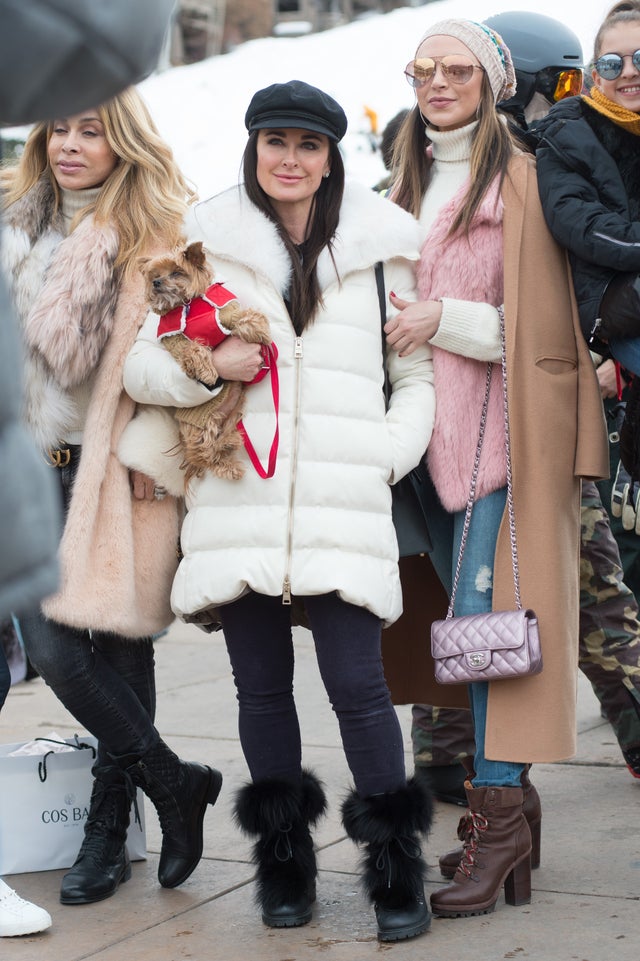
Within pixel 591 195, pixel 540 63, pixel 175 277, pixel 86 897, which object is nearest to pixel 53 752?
pixel 86 897

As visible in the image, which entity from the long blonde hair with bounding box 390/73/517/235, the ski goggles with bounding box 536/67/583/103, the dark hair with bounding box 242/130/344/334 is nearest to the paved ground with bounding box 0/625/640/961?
the dark hair with bounding box 242/130/344/334

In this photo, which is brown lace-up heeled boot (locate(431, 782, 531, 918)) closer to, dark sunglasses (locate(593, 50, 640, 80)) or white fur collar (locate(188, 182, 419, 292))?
white fur collar (locate(188, 182, 419, 292))

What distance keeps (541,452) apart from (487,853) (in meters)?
1.00

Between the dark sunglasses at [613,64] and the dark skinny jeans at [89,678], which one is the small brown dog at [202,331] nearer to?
the dark skinny jeans at [89,678]

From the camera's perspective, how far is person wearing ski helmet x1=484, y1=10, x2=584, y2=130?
401 cm

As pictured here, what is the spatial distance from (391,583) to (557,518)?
0.46 m

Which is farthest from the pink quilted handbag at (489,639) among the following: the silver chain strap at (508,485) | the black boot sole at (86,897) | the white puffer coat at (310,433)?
the black boot sole at (86,897)

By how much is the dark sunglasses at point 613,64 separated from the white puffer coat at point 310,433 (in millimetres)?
583

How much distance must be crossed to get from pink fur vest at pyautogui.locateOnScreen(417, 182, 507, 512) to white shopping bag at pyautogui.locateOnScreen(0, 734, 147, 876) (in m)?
1.35

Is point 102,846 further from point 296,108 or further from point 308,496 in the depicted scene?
point 296,108

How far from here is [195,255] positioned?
324 cm

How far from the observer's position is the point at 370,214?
11.1 ft

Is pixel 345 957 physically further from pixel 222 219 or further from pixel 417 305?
pixel 222 219

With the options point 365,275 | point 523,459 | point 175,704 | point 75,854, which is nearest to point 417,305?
point 365,275
